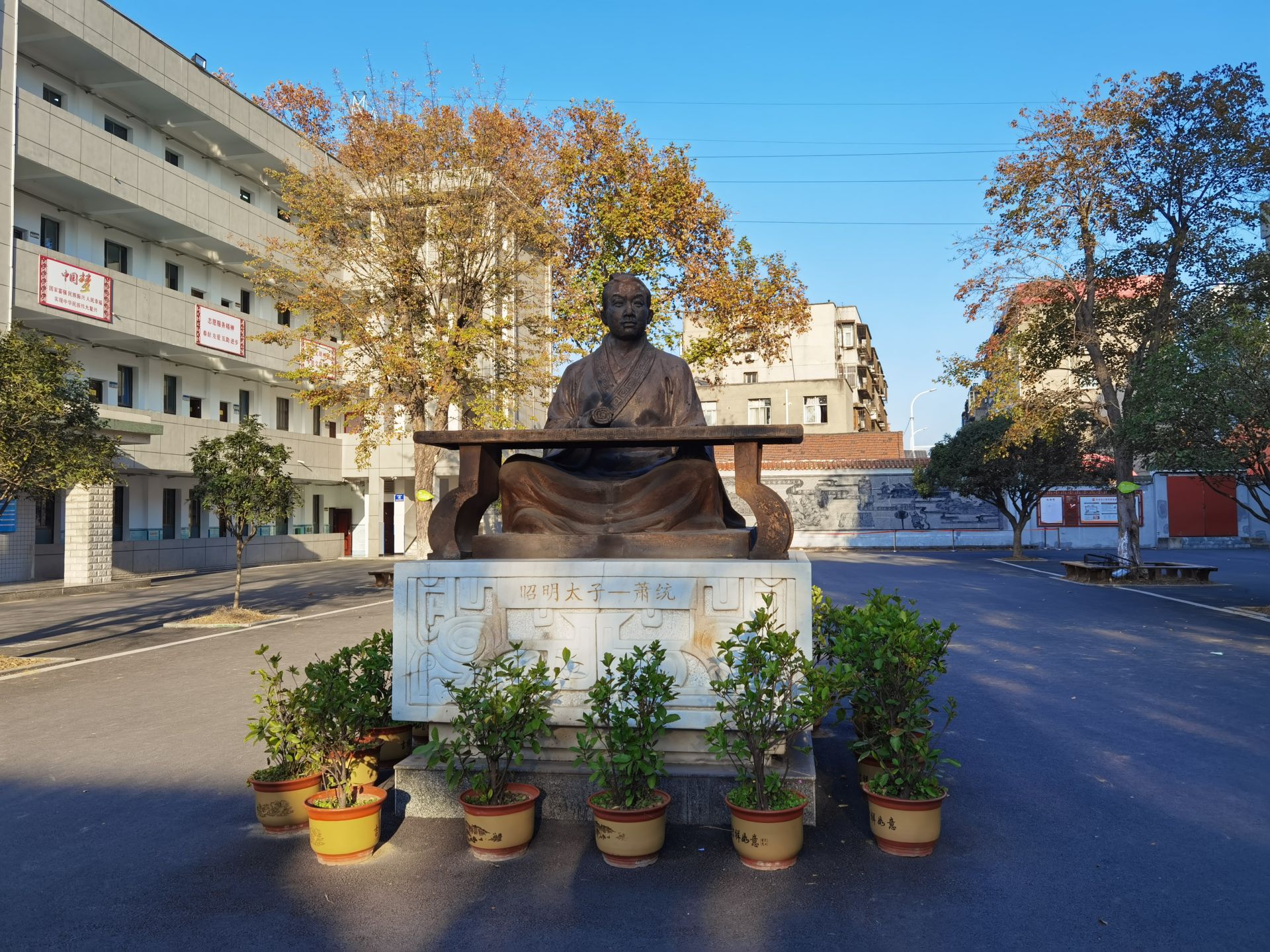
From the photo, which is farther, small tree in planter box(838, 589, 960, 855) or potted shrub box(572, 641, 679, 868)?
small tree in planter box(838, 589, 960, 855)

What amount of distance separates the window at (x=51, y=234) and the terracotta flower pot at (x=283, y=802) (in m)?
21.4

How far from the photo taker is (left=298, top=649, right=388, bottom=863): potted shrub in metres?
3.83

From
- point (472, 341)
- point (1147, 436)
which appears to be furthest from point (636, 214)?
point (1147, 436)

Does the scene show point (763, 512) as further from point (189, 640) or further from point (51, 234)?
point (51, 234)

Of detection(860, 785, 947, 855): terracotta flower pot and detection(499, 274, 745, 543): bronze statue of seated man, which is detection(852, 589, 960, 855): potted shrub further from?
detection(499, 274, 745, 543): bronze statue of seated man

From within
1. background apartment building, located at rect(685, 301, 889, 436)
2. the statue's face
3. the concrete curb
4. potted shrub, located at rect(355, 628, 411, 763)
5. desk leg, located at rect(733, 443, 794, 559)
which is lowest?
the concrete curb

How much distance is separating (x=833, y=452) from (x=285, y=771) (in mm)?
36399

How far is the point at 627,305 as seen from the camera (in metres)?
5.91

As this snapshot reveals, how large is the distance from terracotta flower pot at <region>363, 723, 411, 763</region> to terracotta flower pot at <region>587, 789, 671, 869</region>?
1655 millimetres

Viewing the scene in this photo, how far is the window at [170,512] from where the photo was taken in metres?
25.1

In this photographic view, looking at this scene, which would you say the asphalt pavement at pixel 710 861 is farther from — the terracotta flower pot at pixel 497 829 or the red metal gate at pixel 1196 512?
the red metal gate at pixel 1196 512

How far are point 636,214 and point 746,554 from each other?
14.5 m

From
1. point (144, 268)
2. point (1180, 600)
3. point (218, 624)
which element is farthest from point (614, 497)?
point (144, 268)

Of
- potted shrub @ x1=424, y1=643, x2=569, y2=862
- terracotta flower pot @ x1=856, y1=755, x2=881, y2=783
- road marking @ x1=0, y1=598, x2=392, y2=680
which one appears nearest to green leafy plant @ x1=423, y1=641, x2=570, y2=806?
potted shrub @ x1=424, y1=643, x2=569, y2=862
